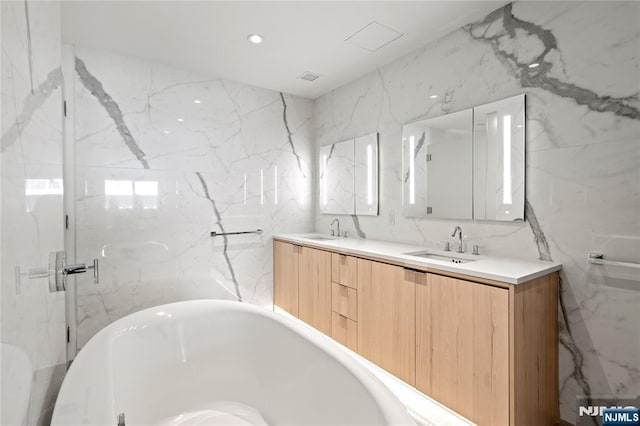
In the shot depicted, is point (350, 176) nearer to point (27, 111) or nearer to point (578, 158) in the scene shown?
point (578, 158)

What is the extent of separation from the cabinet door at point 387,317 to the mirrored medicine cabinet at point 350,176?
902 mm

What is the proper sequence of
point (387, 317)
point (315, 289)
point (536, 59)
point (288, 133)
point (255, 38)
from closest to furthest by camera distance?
point (536, 59), point (387, 317), point (255, 38), point (315, 289), point (288, 133)

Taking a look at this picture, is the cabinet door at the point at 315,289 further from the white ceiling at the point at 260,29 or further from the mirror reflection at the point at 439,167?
the white ceiling at the point at 260,29

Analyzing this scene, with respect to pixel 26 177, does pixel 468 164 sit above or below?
above

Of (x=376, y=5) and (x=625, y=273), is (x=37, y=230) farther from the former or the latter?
(x=625, y=273)

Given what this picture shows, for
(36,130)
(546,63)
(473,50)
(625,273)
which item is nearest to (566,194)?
(625,273)

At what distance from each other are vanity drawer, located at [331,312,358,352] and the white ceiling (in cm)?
227

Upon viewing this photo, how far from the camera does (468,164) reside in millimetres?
2223

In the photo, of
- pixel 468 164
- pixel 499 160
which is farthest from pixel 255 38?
pixel 499 160

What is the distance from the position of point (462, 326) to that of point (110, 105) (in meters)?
3.20

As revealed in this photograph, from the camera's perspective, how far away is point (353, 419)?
1.20m

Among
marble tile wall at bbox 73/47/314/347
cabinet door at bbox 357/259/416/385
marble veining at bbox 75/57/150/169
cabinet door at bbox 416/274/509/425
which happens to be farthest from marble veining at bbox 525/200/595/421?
marble veining at bbox 75/57/150/169

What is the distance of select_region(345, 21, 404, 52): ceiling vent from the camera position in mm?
2275

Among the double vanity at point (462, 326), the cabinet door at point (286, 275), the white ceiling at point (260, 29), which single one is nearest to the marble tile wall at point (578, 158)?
the double vanity at point (462, 326)
